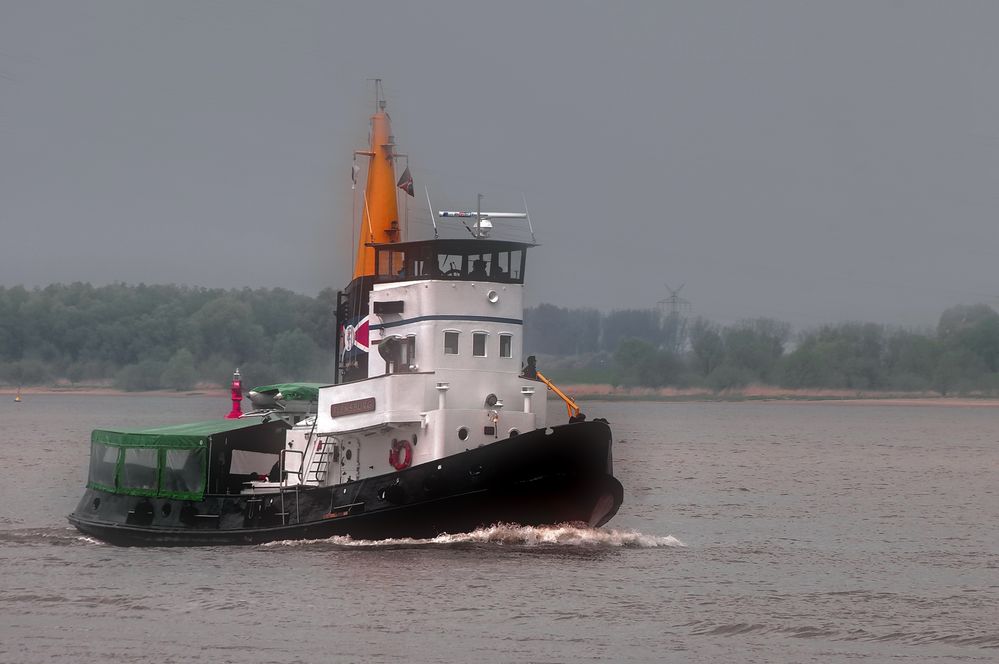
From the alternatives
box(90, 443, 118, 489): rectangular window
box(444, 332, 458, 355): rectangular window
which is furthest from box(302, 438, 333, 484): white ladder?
box(90, 443, 118, 489): rectangular window

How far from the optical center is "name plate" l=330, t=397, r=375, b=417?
108ft

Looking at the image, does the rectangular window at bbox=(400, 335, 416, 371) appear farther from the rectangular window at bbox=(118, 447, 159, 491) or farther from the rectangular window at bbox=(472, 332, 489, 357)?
the rectangular window at bbox=(118, 447, 159, 491)

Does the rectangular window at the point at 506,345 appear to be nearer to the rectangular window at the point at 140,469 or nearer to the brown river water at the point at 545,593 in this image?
the brown river water at the point at 545,593

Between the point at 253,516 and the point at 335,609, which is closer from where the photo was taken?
the point at 335,609

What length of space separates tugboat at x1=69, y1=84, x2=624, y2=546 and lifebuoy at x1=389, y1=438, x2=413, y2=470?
0.03 meters

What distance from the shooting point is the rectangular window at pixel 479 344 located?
33.4m

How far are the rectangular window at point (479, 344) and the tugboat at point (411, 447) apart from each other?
22 mm

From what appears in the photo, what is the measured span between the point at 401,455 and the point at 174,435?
607 cm

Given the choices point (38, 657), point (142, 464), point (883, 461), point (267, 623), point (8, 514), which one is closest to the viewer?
point (38, 657)

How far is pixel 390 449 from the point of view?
111 feet

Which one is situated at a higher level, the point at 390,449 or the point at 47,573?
the point at 390,449

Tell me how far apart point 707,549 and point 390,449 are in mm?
8783

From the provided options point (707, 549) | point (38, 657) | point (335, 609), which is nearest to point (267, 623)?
point (335, 609)

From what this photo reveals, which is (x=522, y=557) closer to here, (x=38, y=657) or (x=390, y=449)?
(x=390, y=449)
